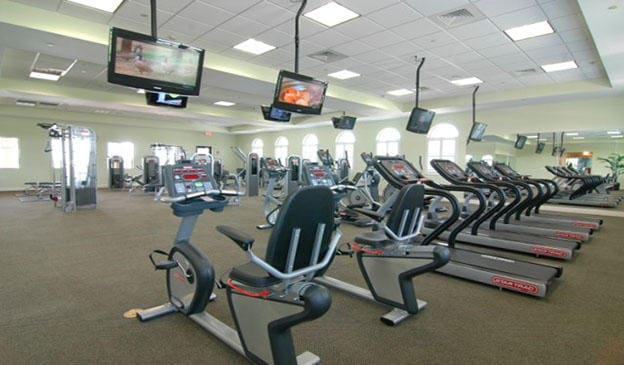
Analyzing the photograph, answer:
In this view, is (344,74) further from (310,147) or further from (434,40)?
(310,147)

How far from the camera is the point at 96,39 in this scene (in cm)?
533

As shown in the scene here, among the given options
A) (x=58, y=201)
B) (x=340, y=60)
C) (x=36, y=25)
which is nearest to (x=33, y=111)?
(x=58, y=201)

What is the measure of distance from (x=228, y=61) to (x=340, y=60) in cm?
229

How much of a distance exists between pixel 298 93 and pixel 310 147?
1032 centimetres

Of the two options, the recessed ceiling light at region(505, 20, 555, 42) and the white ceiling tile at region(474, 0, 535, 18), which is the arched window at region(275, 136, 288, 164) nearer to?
the recessed ceiling light at region(505, 20, 555, 42)

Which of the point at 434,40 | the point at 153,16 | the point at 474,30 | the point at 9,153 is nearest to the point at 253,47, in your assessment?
the point at 153,16

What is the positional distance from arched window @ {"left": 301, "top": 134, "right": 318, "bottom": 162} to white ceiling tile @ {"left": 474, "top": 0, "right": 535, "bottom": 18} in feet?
35.4

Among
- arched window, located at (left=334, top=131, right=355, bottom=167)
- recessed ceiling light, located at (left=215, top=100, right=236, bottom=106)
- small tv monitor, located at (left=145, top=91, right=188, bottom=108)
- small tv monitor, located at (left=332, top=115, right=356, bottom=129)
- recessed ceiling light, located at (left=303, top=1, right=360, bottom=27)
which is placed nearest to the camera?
recessed ceiling light, located at (left=303, top=1, right=360, bottom=27)

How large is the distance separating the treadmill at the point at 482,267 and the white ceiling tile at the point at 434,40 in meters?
2.67

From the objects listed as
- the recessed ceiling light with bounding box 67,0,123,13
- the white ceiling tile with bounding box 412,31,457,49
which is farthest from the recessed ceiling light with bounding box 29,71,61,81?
the white ceiling tile with bounding box 412,31,457,49

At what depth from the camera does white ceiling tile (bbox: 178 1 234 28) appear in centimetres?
465

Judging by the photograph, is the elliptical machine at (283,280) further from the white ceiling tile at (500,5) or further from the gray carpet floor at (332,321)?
the white ceiling tile at (500,5)

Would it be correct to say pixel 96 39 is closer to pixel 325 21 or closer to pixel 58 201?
pixel 325 21

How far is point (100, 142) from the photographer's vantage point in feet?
48.1
